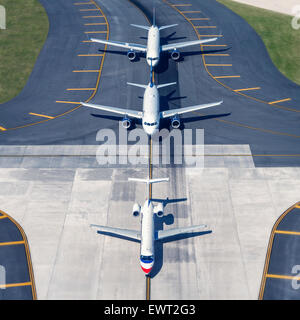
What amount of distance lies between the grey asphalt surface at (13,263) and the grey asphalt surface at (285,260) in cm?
2902

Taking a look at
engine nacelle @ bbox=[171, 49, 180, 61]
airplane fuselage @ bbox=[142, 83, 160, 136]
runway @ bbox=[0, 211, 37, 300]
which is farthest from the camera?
engine nacelle @ bbox=[171, 49, 180, 61]

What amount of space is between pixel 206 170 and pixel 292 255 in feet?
59.7

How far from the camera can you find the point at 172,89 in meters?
79.8

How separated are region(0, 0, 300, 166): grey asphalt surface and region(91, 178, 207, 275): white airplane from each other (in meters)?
19.8

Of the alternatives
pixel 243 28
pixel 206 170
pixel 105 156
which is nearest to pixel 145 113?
pixel 105 156

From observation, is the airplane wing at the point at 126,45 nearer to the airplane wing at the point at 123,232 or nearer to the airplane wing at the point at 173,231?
the airplane wing at the point at 123,232

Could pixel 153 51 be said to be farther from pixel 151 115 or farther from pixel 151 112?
pixel 151 115

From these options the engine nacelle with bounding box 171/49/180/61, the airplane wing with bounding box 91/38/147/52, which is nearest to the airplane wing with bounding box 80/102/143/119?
the airplane wing with bounding box 91/38/147/52

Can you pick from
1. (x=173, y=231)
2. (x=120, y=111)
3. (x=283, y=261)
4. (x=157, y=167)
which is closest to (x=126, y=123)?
(x=120, y=111)

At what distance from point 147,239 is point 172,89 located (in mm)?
38079

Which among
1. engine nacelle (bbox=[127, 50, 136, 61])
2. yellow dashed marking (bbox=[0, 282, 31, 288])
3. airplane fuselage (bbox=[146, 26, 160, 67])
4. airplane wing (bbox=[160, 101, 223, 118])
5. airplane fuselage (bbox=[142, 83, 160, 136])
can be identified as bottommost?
yellow dashed marking (bbox=[0, 282, 31, 288])

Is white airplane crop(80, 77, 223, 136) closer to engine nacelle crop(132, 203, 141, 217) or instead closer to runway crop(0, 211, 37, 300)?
engine nacelle crop(132, 203, 141, 217)

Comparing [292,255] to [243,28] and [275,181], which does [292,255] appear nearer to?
[275,181]

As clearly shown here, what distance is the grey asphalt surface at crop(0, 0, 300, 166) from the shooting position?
70.2 meters
